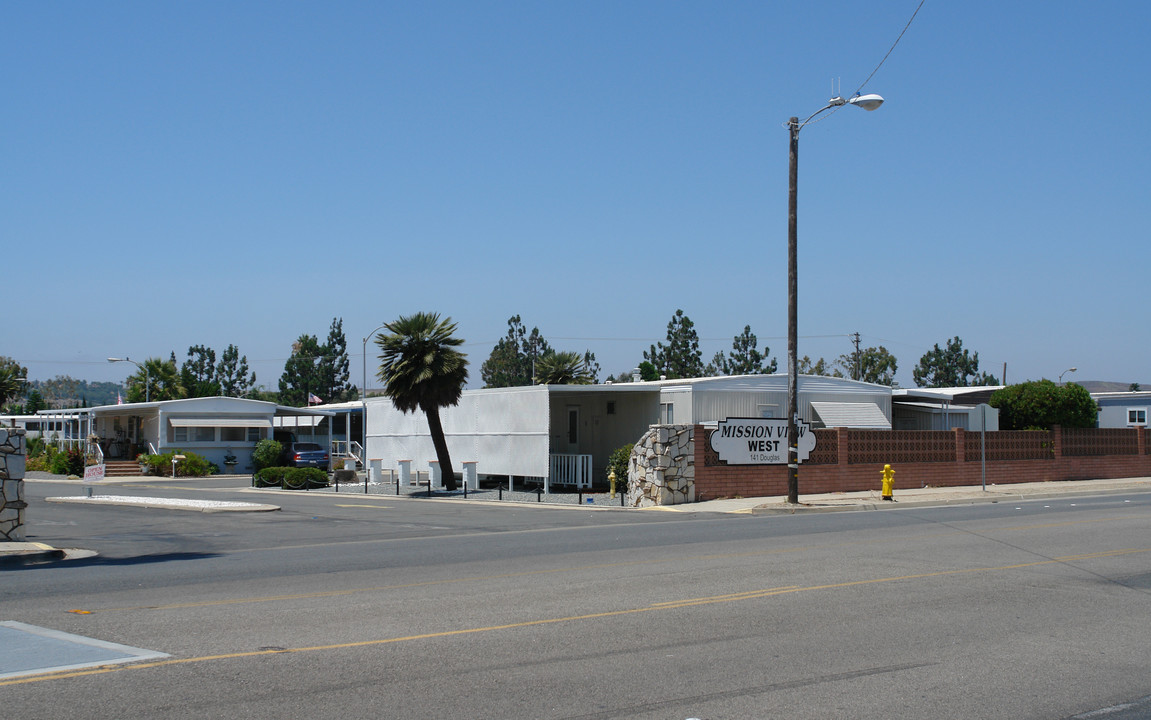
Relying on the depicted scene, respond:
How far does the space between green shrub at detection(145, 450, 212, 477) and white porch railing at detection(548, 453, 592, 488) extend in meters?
24.7

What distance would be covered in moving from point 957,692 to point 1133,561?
8.30m

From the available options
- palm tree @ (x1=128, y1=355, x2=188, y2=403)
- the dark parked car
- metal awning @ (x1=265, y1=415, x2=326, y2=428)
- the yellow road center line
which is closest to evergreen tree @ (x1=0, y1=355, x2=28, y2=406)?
palm tree @ (x1=128, y1=355, x2=188, y2=403)

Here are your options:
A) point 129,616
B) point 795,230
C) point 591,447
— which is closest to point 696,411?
point 591,447

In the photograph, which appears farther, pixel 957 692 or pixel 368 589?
pixel 368 589

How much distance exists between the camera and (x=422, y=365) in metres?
33.9

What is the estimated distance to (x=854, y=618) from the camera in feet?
30.8

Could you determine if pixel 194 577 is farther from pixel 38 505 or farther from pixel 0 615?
pixel 38 505

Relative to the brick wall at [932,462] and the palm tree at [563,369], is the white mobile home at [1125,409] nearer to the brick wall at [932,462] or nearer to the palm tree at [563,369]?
the brick wall at [932,462]

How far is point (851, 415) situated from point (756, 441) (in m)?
7.45

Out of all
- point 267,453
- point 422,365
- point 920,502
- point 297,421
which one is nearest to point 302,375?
point 297,421

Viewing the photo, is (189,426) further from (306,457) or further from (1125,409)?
(1125,409)

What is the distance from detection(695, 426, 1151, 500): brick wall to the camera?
27.3 m

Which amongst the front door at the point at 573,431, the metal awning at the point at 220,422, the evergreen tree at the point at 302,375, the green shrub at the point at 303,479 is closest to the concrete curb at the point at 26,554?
the front door at the point at 573,431

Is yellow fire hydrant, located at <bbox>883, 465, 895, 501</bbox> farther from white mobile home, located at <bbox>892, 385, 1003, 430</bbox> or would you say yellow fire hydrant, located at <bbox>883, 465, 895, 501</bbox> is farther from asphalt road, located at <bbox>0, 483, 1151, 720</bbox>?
white mobile home, located at <bbox>892, 385, 1003, 430</bbox>
